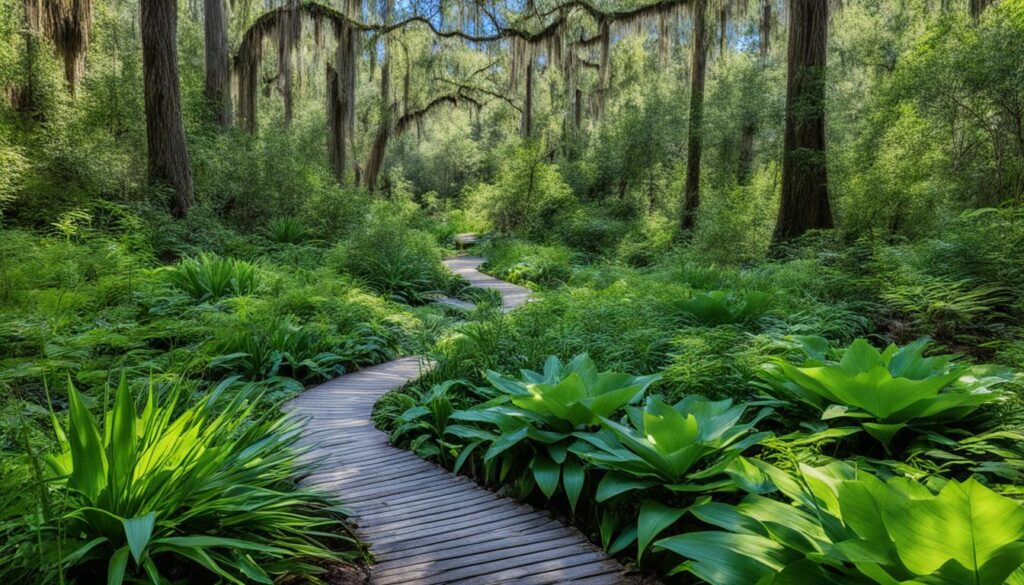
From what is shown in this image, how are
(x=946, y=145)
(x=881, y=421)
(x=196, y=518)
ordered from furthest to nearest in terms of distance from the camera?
(x=946, y=145), (x=881, y=421), (x=196, y=518)

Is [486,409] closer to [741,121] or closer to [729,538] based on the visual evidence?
[729,538]

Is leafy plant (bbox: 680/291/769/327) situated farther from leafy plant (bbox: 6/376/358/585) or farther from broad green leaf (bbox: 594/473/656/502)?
leafy plant (bbox: 6/376/358/585)

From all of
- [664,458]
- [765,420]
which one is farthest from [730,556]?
[765,420]

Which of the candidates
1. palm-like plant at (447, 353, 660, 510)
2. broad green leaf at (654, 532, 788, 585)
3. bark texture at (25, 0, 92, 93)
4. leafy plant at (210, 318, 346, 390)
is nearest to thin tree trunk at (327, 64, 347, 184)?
bark texture at (25, 0, 92, 93)

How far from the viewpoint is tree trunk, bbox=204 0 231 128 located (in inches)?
549

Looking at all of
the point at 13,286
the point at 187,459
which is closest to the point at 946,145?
the point at 187,459

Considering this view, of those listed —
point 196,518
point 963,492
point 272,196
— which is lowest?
point 196,518

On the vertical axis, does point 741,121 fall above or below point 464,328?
above

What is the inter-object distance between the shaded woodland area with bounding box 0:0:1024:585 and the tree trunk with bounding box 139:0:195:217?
51 millimetres

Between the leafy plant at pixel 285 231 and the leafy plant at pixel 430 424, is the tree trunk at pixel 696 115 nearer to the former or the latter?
the leafy plant at pixel 285 231

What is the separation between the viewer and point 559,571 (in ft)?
7.59

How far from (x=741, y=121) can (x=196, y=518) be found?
61.3 ft

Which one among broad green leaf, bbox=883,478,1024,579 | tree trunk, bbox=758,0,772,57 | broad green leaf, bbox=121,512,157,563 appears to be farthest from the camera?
tree trunk, bbox=758,0,772,57

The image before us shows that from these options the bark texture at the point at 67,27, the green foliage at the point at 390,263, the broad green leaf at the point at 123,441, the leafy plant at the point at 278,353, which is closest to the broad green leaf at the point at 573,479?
the broad green leaf at the point at 123,441
